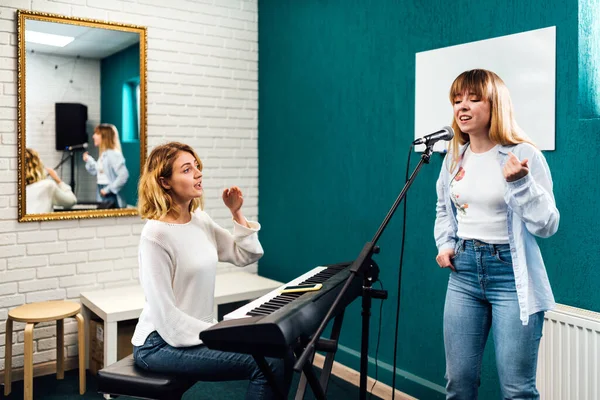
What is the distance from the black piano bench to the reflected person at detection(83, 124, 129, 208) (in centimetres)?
172

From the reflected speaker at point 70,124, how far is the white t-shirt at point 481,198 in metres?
2.41

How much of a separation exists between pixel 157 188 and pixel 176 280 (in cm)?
36

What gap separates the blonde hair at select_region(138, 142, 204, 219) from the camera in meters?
2.26

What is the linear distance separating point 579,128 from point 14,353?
125 inches

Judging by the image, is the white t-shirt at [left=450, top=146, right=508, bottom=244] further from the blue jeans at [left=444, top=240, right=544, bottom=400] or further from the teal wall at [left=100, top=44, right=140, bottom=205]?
the teal wall at [left=100, top=44, right=140, bottom=205]

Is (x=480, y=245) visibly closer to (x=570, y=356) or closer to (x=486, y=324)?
(x=486, y=324)

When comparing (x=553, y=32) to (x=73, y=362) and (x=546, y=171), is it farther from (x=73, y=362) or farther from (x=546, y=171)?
(x=73, y=362)

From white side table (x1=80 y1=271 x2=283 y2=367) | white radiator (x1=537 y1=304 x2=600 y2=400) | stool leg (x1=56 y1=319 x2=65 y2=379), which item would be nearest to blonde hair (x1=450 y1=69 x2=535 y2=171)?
white radiator (x1=537 y1=304 x2=600 y2=400)

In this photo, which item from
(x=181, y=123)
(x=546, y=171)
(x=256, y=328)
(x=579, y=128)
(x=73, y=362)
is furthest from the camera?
(x=181, y=123)

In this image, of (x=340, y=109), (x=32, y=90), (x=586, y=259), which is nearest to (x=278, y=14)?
(x=340, y=109)

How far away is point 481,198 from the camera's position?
78.0 inches

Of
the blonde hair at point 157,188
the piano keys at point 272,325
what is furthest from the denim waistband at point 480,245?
the blonde hair at point 157,188

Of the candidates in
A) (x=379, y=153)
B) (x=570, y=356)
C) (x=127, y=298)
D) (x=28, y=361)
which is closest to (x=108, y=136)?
(x=127, y=298)

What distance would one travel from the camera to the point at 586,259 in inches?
92.6
